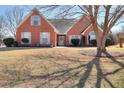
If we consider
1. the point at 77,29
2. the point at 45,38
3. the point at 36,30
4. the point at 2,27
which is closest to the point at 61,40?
the point at 77,29

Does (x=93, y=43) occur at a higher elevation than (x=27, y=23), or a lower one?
lower

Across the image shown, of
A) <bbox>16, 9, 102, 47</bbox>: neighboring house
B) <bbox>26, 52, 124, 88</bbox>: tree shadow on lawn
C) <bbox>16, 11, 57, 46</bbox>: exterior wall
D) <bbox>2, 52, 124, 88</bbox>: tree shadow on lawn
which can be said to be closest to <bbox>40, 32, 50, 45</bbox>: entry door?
<bbox>16, 9, 102, 47</bbox>: neighboring house

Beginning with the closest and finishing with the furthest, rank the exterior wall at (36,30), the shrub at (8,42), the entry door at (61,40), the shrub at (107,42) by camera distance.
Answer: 1. the shrub at (8,42)
2. the shrub at (107,42)
3. the exterior wall at (36,30)
4. the entry door at (61,40)

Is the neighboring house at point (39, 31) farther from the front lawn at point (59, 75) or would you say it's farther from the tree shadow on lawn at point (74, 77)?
the tree shadow on lawn at point (74, 77)

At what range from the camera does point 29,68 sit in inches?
479

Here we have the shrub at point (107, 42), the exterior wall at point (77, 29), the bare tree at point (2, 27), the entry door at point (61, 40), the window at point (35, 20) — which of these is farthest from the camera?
the entry door at point (61, 40)

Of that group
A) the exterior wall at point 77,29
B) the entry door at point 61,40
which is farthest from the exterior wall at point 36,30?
the entry door at point 61,40

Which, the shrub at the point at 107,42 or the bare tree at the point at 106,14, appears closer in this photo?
the bare tree at the point at 106,14

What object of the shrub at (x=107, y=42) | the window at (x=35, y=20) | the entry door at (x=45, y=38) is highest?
the window at (x=35, y=20)

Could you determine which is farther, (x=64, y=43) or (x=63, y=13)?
(x=64, y=43)
